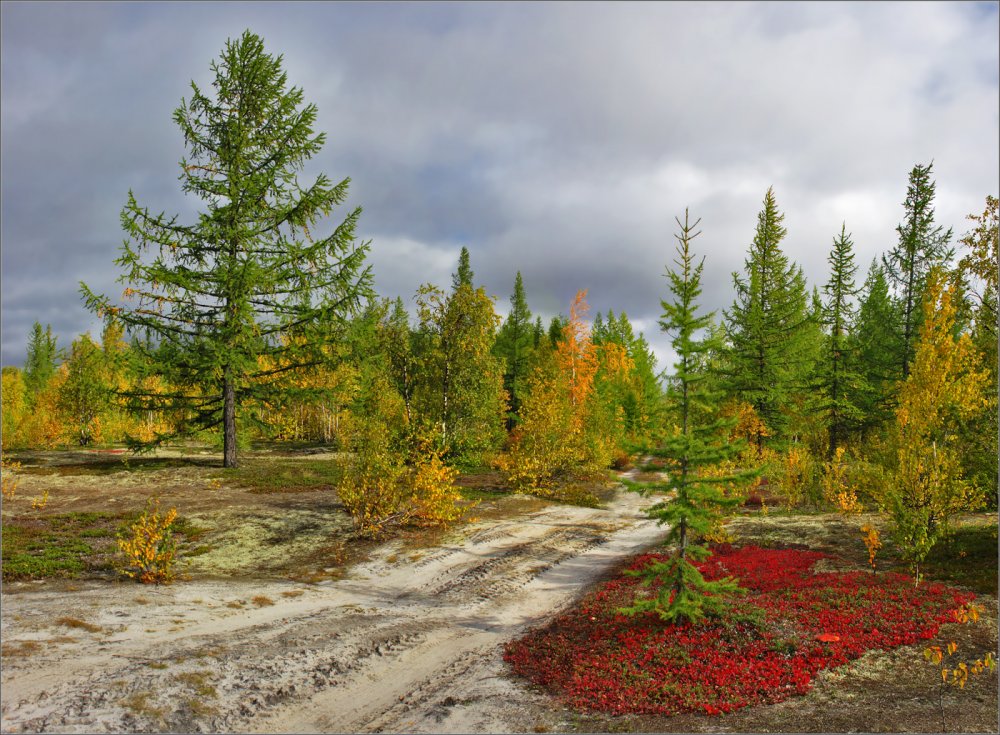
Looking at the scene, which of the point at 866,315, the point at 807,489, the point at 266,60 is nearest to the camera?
the point at 807,489

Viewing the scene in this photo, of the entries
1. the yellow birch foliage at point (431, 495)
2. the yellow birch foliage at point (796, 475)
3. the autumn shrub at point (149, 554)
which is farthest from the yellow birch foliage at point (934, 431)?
the autumn shrub at point (149, 554)

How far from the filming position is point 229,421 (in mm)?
27359

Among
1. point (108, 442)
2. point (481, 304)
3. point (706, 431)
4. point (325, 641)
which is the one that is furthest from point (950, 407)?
point (108, 442)

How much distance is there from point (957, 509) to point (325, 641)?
15.6 metres

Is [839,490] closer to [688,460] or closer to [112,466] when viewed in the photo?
[688,460]

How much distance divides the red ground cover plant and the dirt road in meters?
0.94

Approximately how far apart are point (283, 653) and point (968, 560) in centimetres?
1653

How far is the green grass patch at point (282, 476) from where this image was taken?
24484mm

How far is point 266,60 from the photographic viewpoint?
27.3 meters

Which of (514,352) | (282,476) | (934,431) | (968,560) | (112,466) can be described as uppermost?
(514,352)

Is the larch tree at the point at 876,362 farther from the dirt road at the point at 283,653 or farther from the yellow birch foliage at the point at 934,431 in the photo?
the dirt road at the point at 283,653

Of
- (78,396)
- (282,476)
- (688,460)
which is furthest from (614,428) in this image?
(78,396)

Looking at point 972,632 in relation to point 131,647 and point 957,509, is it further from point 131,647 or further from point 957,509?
point 131,647

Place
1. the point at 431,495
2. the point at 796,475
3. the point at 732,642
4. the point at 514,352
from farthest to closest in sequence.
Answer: the point at 514,352 → the point at 796,475 → the point at 431,495 → the point at 732,642
